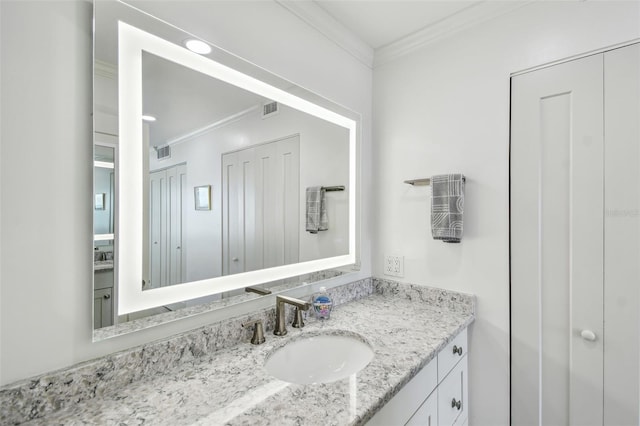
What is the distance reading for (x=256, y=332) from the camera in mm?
1115

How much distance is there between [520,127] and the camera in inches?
53.7

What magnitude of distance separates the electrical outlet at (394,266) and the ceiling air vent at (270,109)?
3.52ft

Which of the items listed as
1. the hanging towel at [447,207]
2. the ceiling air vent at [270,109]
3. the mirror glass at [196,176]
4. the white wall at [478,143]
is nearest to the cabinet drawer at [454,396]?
the white wall at [478,143]

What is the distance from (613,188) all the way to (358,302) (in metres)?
1.25

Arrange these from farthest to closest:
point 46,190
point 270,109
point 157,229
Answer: point 270,109
point 157,229
point 46,190

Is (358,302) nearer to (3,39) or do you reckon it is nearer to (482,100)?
(482,100)

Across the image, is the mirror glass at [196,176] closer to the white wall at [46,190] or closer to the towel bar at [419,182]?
the white wall at [46,190]

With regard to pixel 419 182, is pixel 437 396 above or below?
below

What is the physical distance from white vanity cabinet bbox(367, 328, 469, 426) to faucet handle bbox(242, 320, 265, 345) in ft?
1.59

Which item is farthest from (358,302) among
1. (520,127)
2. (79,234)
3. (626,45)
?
(626,45)

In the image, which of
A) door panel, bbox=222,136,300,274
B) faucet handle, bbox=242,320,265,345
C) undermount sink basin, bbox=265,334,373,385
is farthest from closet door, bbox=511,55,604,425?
faucet handle, bbox=242,320,265,345

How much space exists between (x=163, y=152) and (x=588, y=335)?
5.92 ft

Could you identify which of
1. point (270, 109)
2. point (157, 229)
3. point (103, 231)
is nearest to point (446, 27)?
point (270, 109)

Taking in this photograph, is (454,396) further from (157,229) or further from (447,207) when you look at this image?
(157,229)
